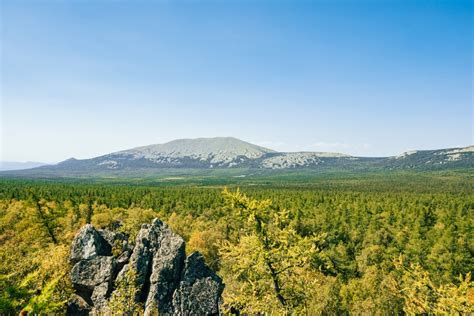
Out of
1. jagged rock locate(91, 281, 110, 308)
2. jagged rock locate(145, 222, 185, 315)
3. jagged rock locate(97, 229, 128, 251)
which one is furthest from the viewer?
jagged rock locate(97, 229, 128, 251)

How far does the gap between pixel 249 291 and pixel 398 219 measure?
87.6m

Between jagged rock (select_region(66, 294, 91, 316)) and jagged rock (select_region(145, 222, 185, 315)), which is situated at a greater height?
jagged rock (select_region(145, 222, 185, 315))

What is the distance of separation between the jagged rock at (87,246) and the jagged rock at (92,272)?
64cm

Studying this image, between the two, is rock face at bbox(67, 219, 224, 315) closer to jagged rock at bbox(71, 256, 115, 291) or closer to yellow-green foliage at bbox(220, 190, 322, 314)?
jagged rock at bbox(71, 256, 115, 291)

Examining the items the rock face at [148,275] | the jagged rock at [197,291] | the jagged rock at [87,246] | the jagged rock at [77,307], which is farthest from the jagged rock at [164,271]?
the jagged rock at [87,246]

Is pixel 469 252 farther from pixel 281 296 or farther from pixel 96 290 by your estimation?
pixel 96 290

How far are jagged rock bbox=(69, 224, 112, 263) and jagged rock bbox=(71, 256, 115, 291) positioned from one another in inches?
25.2

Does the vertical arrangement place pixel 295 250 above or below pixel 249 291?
above

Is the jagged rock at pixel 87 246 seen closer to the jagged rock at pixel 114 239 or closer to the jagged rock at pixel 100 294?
the jagged rock at pixel 114 239

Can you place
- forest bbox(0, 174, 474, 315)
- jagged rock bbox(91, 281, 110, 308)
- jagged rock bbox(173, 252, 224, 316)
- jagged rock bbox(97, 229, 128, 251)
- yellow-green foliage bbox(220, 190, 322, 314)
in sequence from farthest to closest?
jagged rock bbox(97, 229, 128, 251) → jagged rock bbox(173, 252, 224, 316) → jagged rock bbox(91, 281, 110, 308) → yellow-green foliage bbox(220, 190, 322, 314) → forest bbox(0, 174, 474, 315)

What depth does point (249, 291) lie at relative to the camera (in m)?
21.0

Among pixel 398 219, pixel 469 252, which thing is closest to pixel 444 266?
pixel 469 252

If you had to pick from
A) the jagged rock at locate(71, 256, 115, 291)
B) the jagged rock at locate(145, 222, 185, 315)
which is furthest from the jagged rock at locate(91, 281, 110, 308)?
the jagged rock at locate(145, 222, 185, 315)

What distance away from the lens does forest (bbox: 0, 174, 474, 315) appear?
751 inches
